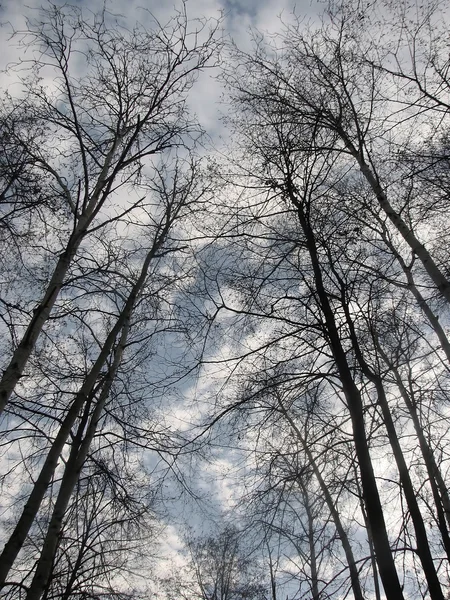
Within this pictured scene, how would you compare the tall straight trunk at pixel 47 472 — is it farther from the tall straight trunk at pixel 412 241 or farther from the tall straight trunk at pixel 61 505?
the tall straight trunk at pixel 412 241

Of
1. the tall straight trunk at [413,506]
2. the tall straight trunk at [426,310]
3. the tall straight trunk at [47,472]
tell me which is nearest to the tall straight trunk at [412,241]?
the tall straight trunk at [426,310]

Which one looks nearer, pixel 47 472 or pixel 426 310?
pixel 47 472

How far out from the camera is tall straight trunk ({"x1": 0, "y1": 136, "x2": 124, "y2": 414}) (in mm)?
3877

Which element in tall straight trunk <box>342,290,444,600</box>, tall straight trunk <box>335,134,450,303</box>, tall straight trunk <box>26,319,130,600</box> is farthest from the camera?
tall straight trunk <box>335,134,450,303</box>

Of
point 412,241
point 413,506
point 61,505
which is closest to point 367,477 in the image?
point 413,506

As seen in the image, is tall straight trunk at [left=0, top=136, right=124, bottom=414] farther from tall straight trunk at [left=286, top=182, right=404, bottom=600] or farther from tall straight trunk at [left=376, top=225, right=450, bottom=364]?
tall straight trunk at [left=376, top=225, right=450, bottom=364]

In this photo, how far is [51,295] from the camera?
4.51 m

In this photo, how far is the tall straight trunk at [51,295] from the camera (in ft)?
Answer: 12.7

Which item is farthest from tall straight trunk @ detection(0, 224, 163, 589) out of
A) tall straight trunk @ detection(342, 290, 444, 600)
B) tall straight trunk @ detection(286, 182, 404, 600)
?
tall straight trunk @ detection(342, 290, 444, 600)

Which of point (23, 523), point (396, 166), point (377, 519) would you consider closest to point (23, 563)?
point (23, 523)

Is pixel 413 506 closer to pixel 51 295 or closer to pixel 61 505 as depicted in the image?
pixel 61 505

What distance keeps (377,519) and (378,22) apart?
7.07m

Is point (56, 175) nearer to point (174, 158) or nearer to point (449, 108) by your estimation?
point (174, 158)

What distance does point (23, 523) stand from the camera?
3.84 meters
